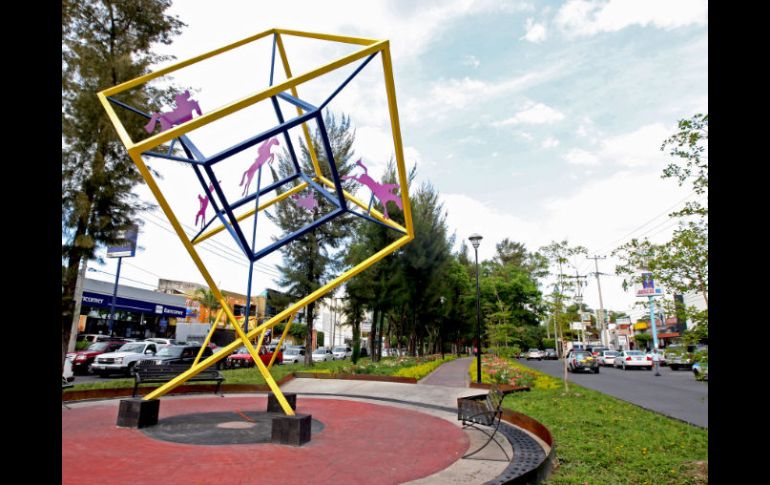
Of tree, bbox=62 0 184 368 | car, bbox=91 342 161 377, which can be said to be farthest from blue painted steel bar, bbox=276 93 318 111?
car, bbox=91 342 161 377

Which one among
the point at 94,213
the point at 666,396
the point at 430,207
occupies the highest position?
the point at 430,207

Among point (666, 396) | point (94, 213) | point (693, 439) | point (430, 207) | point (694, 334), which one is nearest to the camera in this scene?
point (694, 334)

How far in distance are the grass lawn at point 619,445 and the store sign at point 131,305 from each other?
3383 centimetres

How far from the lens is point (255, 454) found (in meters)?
6.45

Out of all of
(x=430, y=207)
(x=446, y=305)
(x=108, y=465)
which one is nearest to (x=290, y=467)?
(x=108, y=465)

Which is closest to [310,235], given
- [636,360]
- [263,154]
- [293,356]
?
[293,356]

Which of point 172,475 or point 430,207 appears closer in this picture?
point 172,475

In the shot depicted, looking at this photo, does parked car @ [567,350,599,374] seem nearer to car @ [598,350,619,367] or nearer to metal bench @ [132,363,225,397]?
car @ [598,350,619,367]

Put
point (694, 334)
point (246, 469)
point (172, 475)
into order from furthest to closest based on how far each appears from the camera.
A: point (694, 334)
point (246, 469)
point (172, 475)
